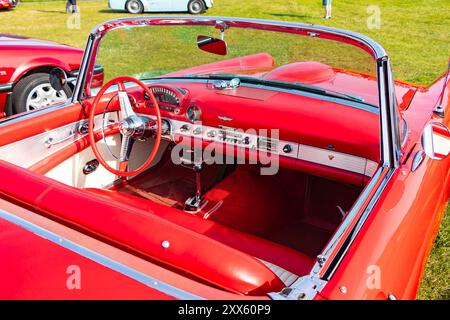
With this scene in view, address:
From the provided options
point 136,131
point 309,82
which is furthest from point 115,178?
point 309,82

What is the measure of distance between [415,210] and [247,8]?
46.6 ft

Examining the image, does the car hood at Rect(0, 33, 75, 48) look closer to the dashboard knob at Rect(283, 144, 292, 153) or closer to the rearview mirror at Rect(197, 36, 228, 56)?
the rearview mirror at Rect(197, 36, 228, 56)

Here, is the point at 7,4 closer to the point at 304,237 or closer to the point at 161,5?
the point at 161,5

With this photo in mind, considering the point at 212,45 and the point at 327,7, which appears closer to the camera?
the point at 212,45

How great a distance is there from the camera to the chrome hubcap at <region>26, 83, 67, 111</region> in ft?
15.9

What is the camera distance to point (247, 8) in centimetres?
1502

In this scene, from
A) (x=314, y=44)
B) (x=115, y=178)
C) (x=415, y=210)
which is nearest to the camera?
(x=415, y=210)

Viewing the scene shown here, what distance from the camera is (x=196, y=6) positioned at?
44.4 feet

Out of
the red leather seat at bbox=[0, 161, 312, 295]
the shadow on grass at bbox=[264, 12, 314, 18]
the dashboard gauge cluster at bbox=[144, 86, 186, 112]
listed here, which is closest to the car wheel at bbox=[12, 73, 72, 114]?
the dashboard gauge cluster at bbox=[144, 86, 186, 112]

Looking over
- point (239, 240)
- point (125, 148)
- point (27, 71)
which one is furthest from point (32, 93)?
point (239, 240)

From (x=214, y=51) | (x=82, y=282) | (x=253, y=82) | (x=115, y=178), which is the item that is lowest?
(x=115, y=178)

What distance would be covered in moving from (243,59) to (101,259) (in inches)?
70.0
